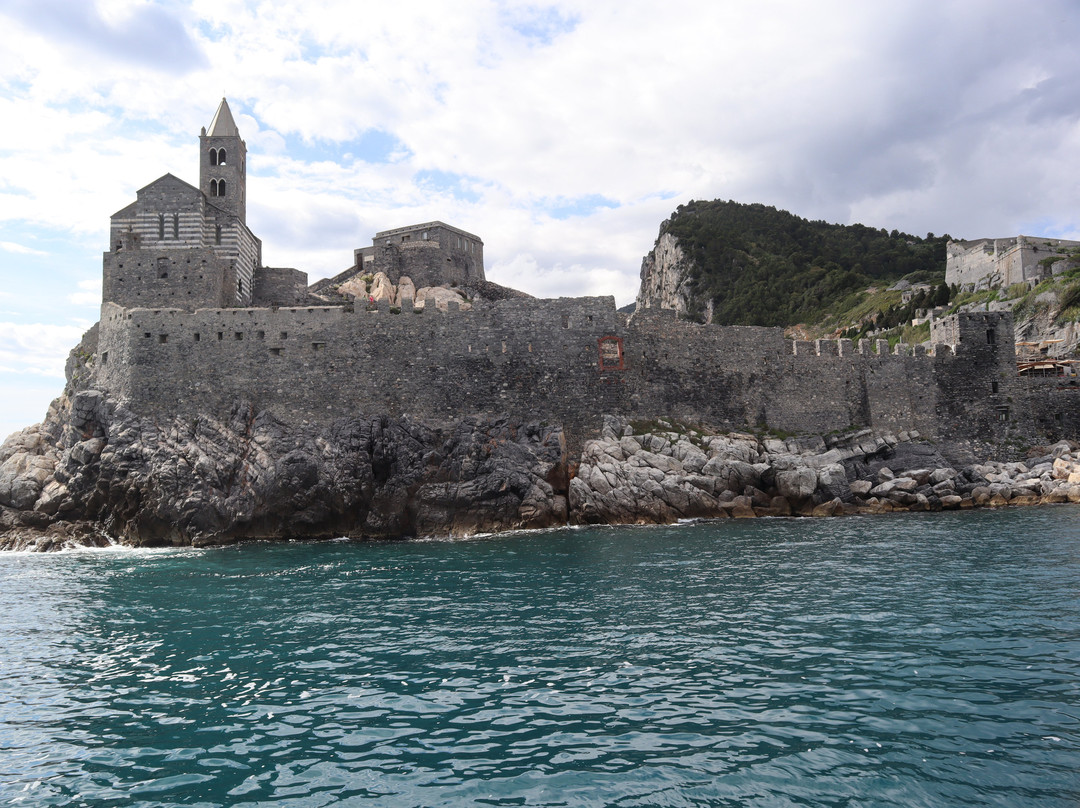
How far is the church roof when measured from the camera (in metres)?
43.0

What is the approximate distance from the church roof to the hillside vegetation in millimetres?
62961

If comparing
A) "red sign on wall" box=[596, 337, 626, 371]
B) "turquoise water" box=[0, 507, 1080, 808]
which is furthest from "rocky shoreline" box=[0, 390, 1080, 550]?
"turquoise water" box=[0, 507, 1080, 808]

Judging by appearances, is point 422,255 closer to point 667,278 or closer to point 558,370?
point 558,370

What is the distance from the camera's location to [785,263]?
A: 10069cm

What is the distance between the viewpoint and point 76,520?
3341cm

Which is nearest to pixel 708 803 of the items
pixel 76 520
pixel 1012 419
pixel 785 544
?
pixel 785 544

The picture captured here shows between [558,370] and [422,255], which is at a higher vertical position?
[422,255]

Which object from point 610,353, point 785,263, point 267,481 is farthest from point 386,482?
point 785,263

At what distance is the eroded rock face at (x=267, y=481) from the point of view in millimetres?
33031

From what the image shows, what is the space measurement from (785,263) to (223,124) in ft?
251

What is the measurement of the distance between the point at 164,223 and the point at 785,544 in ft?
114

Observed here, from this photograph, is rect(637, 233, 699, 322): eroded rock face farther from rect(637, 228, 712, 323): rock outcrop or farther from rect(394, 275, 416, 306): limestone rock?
rect(394, 275, 416, 306): limestone rock

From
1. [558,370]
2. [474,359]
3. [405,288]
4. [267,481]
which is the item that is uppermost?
[405,288]

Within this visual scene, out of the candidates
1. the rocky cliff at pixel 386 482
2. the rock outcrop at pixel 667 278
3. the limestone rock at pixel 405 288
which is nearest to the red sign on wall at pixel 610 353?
the rocky cliff at pixel 386 482
